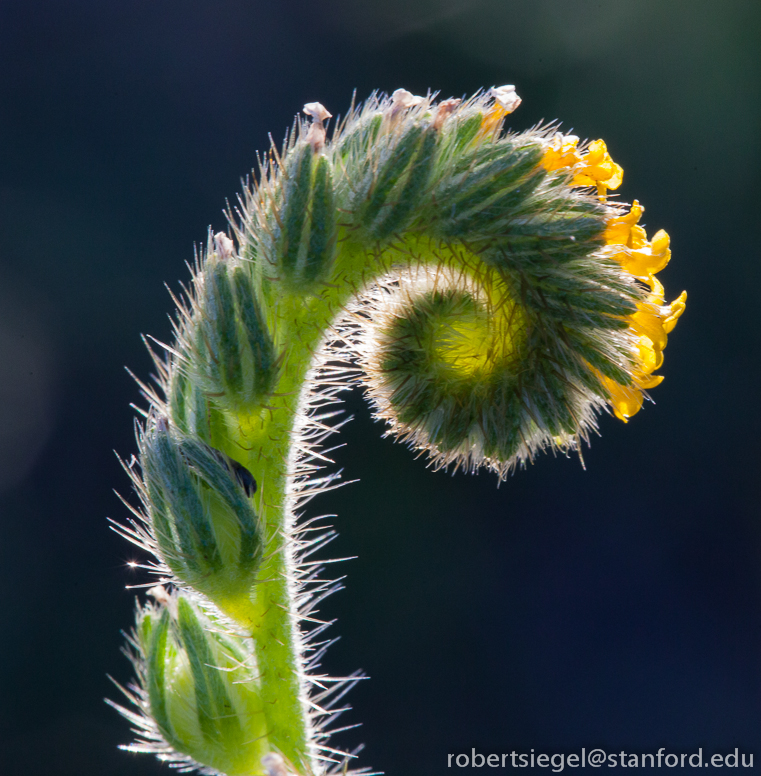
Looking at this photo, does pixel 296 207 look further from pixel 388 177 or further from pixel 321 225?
pixel 388 177

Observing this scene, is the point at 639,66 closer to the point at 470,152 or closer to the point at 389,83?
the point at 389,83

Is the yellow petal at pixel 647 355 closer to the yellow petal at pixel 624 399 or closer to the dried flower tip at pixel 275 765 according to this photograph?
the yellow petal at pixel 624 399

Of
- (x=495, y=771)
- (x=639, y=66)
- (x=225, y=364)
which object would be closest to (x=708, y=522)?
(x=495, y=771)

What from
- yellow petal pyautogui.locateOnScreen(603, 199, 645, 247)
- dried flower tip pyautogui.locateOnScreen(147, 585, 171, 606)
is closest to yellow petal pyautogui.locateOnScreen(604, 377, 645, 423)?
yellow petal pyautogui.locateOnScreen(603, 199, 645, 247)

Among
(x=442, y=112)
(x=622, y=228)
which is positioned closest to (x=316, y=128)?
(x=442, y=112)

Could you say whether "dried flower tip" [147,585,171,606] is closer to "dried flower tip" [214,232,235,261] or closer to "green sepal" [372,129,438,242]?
"dried flower tip" [214,232,235,261]

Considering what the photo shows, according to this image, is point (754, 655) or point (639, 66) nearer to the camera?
point (754, 655)

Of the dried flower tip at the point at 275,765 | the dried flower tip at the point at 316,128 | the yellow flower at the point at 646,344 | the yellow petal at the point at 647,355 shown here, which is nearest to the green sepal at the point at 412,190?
the dried flower tip at the point at 316,128
